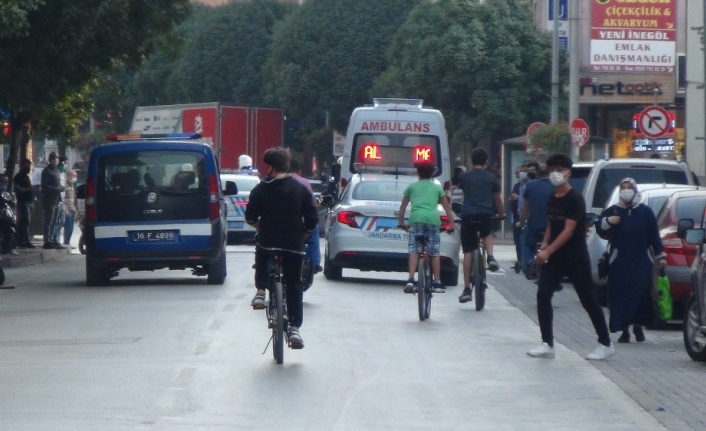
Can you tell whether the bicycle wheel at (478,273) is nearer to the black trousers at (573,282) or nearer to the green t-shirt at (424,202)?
the green t-shirt at (424,202)

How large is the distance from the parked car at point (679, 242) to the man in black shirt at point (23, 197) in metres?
15.9

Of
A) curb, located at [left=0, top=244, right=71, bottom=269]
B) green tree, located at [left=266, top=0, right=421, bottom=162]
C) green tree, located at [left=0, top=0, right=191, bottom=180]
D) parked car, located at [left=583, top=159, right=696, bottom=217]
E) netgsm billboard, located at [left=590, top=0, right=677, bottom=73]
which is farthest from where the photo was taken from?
green tree, located at [left=266, top=0, right=421, bottom=162]

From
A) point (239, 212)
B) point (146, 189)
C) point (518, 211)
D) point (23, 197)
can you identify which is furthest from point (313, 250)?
point (239, 212)

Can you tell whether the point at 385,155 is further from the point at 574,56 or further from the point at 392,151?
the point at 574,56

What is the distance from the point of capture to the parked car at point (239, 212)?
31.5 meters

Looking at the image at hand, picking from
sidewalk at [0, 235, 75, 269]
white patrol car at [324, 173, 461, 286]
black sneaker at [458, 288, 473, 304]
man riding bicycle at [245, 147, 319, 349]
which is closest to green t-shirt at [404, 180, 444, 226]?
black sneaker at [458, 288, 473, 304]

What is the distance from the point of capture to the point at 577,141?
32094mm

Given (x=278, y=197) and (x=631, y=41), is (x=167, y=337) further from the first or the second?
(x=631, y=41)

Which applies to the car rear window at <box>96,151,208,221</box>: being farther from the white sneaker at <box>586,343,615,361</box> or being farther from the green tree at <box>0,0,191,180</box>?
the white sneaker at <box>586,343,615,361</box>

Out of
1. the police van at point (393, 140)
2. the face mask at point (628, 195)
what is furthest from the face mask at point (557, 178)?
the police van at point (393, 140)

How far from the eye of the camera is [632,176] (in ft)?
67.5

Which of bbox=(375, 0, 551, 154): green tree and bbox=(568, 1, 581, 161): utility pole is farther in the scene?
bbox=(375, 0, 551, 154): green tree

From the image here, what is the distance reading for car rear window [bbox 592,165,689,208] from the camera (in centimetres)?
2052

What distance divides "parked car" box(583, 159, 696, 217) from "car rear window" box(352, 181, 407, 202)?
2707 millimetres
